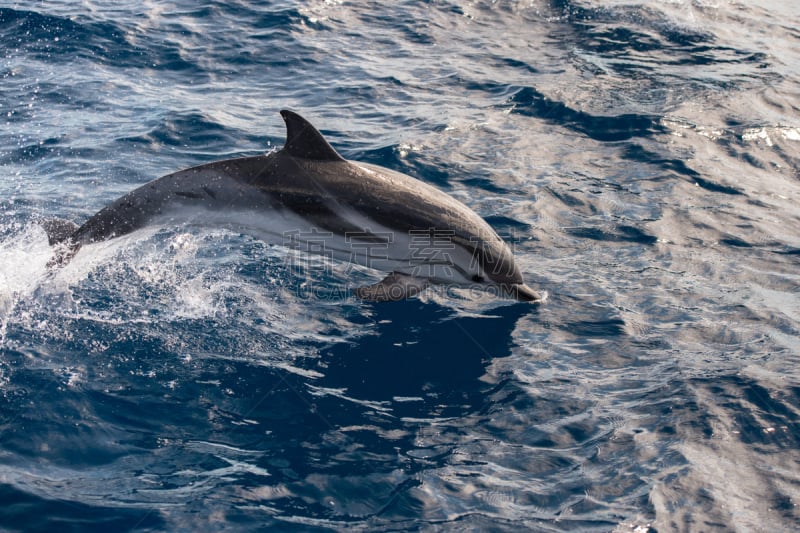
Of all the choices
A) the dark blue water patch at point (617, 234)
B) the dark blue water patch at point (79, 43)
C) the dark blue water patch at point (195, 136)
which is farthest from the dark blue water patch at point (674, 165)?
the dark blue water patch at point (79, 43)

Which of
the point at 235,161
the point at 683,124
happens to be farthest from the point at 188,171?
the point at 683,124

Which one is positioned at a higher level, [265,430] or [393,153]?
[393,153]

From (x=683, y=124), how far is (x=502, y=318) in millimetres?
6324

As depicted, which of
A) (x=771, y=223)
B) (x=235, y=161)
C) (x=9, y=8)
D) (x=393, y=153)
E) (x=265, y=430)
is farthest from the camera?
(x=9, y=8)

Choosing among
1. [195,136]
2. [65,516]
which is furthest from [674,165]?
[65,516]

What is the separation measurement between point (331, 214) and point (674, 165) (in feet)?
19.9

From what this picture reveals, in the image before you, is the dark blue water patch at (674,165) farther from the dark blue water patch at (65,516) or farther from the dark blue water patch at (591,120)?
the dark blue water patch at (65,516)

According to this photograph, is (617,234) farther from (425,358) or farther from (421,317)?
(425,358)

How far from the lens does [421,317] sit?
7926 mm

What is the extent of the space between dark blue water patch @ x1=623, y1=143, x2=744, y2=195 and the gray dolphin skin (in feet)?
14.7

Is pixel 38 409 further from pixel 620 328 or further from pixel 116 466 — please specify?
pixel 620 328

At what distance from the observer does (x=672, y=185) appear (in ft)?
35.0

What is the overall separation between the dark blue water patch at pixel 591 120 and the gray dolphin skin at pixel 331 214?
5168 millimetres

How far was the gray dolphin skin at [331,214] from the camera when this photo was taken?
24.2 ft
